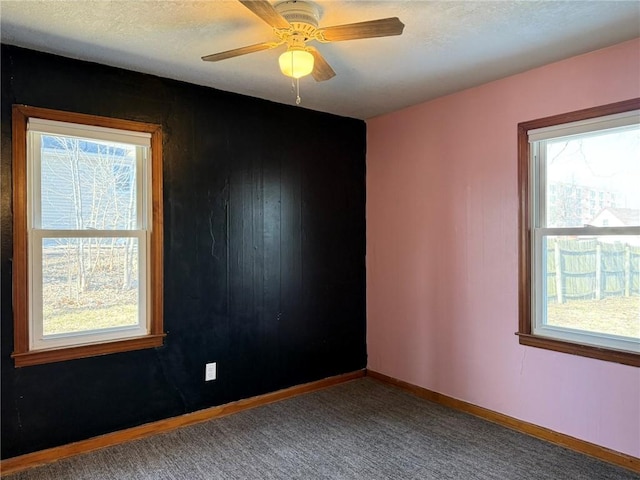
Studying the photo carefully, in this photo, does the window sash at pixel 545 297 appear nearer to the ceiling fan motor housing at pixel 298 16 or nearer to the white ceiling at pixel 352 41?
the white ceiling at pixel 352 41

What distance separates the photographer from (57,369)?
2740 mm

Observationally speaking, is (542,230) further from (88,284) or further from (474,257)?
(88,284)

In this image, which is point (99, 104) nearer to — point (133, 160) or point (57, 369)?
point (133, 160)

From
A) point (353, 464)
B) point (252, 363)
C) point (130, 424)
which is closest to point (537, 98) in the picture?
point (353, 464)

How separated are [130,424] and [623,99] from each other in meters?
3.73

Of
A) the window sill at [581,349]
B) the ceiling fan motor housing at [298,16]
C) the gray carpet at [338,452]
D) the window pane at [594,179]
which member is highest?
the ceiling fan motor housing at [298,16]

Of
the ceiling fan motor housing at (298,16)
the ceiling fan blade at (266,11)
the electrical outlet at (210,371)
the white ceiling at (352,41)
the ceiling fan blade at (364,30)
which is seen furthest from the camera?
the electrical outlet at (210,371)

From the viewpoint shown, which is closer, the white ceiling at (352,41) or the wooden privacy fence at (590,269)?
the white ceiling at (352,41)

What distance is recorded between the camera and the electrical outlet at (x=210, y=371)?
333 centimetres

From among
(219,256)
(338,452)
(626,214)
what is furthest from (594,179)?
(219,256)

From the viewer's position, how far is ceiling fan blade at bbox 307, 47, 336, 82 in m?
2.24

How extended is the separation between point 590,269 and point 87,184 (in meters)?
3.30

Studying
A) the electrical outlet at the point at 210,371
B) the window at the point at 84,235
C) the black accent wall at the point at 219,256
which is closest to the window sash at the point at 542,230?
the black accent wall at the point at 219,256

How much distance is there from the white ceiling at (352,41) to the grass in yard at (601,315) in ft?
5.10
